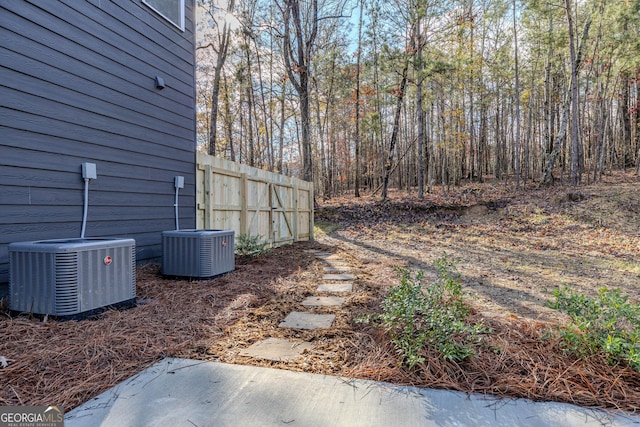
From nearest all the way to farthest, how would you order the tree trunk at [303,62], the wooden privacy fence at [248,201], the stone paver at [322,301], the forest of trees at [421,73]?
the stone paver at [322,301]
the wooden privacy fence at [248,201]
the tree trunk at [303,62]
the forest of trees at [421,73]

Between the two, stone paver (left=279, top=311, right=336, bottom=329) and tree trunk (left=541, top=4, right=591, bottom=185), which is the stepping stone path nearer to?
stone paver (left=279, top=311, right=336, bottom=329)

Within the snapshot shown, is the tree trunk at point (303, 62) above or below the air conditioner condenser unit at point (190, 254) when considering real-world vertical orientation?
above

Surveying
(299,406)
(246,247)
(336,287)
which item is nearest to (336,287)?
(336,287)

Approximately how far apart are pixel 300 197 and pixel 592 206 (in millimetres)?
7802

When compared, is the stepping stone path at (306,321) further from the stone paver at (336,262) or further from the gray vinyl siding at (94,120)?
the gray vinyl siding at (94,120)

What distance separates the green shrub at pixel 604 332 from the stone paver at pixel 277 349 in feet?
4.73

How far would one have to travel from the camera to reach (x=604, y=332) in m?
1.79

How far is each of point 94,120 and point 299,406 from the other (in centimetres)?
339

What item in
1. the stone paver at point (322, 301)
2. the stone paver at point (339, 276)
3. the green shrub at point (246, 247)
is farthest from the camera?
the green shrub at point (246, 247)

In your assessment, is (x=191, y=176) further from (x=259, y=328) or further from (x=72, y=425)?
(x=72, y=425)

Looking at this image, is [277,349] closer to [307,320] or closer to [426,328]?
[307,320]

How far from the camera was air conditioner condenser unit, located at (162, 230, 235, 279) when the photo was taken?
3695 millimetres

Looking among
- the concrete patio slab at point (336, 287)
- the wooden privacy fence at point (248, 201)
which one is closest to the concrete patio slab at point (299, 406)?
the concrete patio slab at point (336, 287)

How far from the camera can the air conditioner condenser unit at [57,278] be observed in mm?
2320
